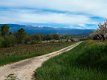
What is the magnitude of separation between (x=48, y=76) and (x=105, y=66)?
4029 mm

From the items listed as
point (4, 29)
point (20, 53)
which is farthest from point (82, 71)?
point (4, 29)

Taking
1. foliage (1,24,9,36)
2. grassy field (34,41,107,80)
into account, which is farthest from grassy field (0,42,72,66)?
foliage (1,24,9,36)

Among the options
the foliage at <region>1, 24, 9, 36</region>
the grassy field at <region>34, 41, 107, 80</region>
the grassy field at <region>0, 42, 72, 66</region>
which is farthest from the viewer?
the foliage at <region>1, 24, 9, 36</region>

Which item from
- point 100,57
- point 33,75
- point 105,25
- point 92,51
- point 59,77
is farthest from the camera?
point 105,25

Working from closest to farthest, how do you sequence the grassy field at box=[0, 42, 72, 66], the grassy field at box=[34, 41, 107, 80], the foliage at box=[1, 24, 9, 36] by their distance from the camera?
1. the grassy field at box=[34, 41, 107, 80]
2. the grassy field at box=[0, 42, 72, 66]
3. the foliage at box=[1, 24, 9, 36]

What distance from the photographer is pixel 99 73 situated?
15.6m

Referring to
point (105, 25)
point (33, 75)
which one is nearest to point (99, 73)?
point (33, 75)

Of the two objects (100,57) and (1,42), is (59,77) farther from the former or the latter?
(1,42)

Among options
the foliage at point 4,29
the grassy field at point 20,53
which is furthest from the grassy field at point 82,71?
the foliage at point 4,29

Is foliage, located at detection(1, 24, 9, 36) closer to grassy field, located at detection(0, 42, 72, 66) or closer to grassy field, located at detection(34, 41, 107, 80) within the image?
grassy field, located at detection(0, 42, 72, 66)

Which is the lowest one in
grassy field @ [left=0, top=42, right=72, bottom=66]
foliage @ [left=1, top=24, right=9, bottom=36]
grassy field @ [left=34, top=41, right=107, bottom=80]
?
grassy field @ [left=0, top=42, right=72, bottom=66]

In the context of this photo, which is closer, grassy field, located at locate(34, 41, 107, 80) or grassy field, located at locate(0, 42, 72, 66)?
grassy field, located at locate(34, 41, 107, 80)

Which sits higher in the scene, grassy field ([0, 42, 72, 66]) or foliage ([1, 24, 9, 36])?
foliage ([1, 24, 9, 36])

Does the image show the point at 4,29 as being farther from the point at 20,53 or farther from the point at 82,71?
the point at 82,71
